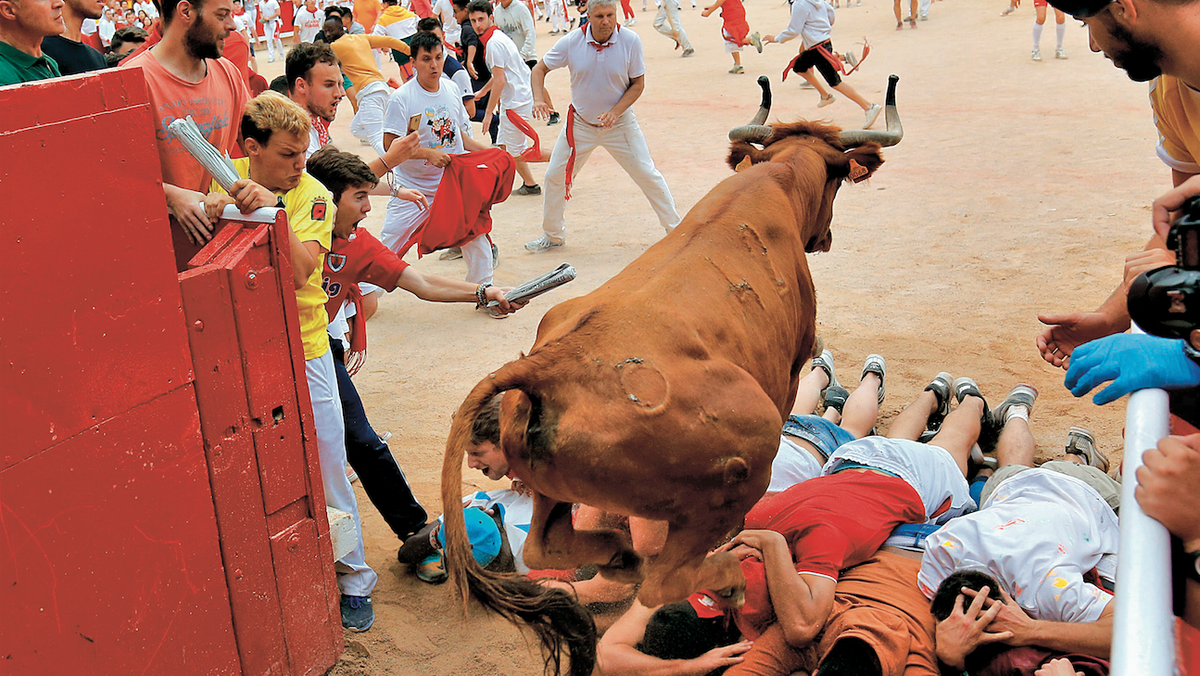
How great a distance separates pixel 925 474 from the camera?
13.8 ft

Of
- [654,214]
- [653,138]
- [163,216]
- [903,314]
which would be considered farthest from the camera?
[653,138]

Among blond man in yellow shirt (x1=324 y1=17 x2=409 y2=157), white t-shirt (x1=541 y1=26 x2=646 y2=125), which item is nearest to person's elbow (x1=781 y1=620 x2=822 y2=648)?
blond man in yellow shirt (x1=324 y1=17 x2=409 y2=157)

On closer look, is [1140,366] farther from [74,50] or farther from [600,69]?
[600,69]

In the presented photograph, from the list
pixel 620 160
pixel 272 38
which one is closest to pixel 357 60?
pixel 620 160

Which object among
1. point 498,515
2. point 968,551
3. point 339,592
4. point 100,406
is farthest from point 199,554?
point 968,551

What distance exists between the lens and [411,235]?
733cm

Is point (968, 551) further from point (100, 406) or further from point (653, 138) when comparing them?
point (653, 138)

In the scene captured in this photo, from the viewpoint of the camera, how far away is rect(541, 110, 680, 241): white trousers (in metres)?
8.54

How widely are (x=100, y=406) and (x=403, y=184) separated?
515cm

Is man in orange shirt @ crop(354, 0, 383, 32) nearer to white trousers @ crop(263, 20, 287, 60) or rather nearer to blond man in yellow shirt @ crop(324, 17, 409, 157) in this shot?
blond man in yellow shirt @ crop(324, 17, 409, 157)

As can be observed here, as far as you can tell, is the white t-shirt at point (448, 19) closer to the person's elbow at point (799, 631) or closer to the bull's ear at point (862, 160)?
the bull's ear at point (862, 160)

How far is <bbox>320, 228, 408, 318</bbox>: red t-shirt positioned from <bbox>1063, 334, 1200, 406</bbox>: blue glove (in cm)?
350

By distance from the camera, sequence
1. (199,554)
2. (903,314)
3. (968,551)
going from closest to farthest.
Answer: (199,554) < (968,551) < (903,314)

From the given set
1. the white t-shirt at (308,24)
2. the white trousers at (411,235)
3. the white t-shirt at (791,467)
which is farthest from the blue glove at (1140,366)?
the white t-shirt at (308,24)
